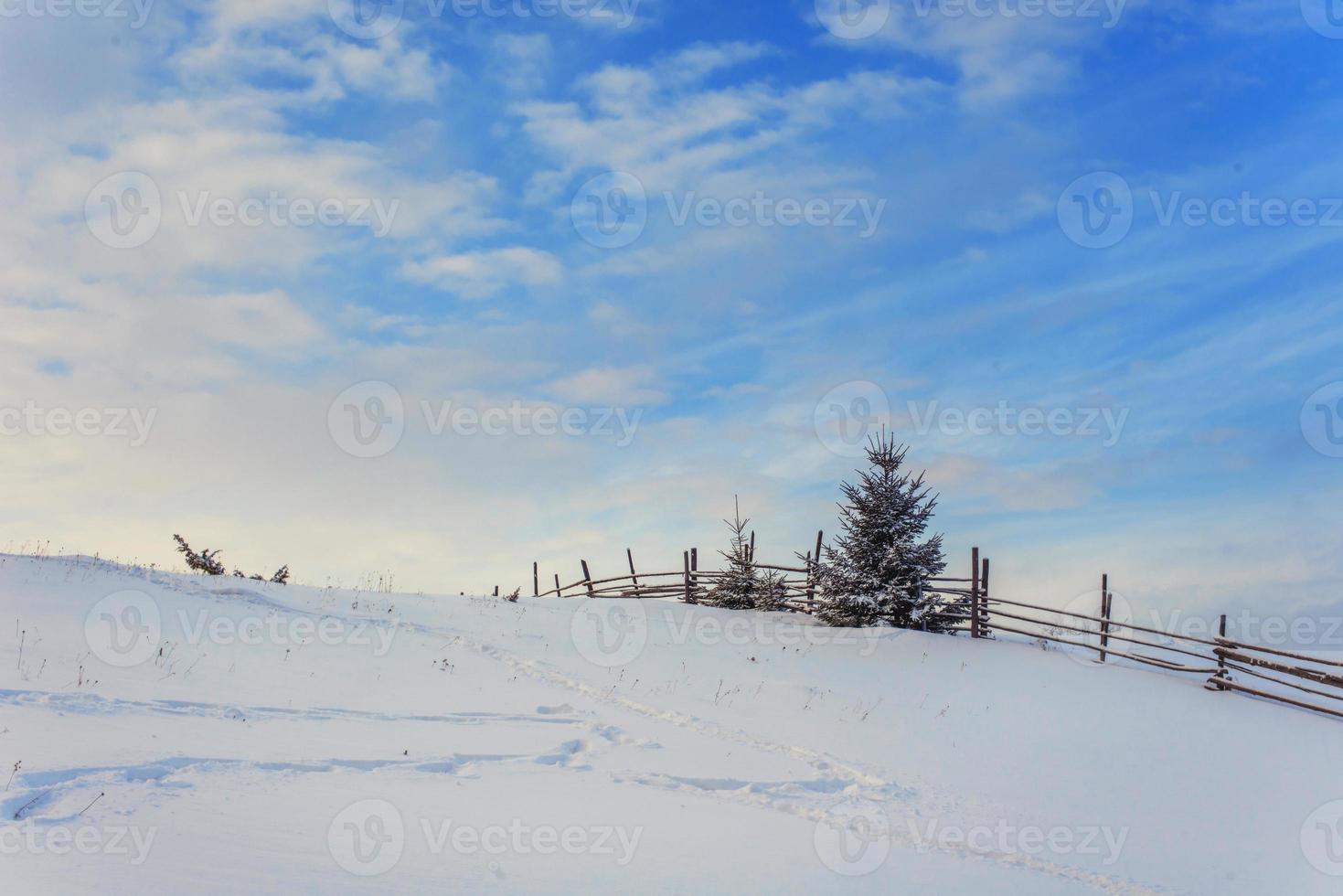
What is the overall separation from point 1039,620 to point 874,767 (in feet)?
35.0

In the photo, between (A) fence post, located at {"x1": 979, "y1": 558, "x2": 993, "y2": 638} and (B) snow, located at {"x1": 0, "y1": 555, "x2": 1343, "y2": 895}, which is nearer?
(B) snow, located at {"x1": 0, "y1": 555, "x2": 1343, "y2": 895}

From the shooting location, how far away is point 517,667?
14547mm

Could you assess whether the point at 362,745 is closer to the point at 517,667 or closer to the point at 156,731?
the point at 156,731

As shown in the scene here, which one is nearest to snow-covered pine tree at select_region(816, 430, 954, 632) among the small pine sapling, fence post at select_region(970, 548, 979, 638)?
fence post at select_region(970, 548, 979, 638)

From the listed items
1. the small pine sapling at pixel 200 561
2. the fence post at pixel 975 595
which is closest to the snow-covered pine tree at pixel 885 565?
the fence post at pixel 975 595

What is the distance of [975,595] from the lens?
20.4 m

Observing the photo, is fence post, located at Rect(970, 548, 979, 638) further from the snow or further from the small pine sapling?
the small pine sapling

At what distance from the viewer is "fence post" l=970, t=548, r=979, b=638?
20.3m

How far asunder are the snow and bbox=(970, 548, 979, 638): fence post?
146 cm

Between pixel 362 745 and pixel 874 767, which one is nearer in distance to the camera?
pixel 362 745

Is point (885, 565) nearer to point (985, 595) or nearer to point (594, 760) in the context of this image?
point (985, 595)

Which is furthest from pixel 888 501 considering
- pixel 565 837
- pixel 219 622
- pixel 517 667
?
pixel 565 837

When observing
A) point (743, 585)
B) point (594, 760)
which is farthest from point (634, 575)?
point (594, 760)

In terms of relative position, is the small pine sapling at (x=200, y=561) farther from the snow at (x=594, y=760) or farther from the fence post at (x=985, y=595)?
the fence post at (x=985, y=595)
